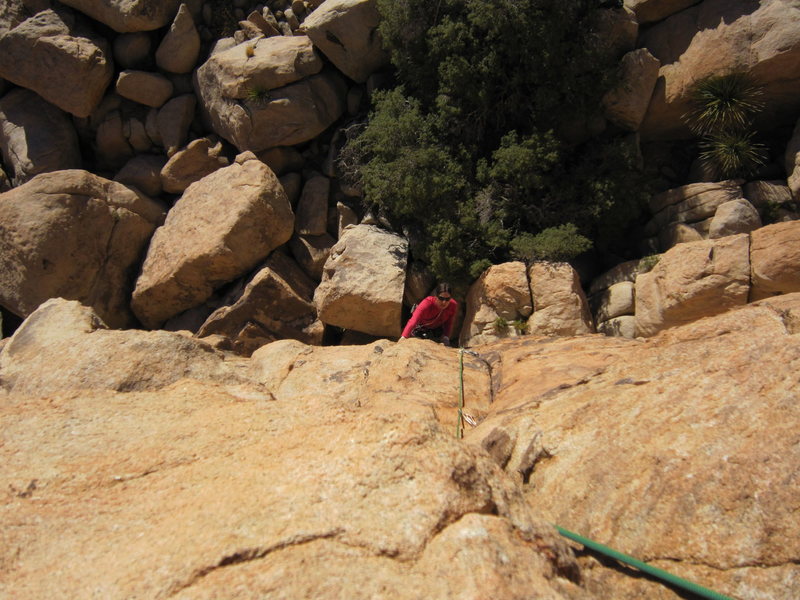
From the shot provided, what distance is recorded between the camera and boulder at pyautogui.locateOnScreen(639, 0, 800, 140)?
33.9 feet

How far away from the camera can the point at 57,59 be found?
1291 centimetres

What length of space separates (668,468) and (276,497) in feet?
7.96

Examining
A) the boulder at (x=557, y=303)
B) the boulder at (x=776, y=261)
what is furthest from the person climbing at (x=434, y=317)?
the boulder at (x=776, y=261)

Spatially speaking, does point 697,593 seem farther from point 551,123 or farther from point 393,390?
point 551,123

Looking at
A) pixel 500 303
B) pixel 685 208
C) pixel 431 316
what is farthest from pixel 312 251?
pixel 685 208

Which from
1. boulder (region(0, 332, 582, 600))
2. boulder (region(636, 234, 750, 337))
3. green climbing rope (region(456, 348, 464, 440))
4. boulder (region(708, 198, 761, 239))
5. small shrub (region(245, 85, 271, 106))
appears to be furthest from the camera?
small shrub (region(245, 85, 271, 106))

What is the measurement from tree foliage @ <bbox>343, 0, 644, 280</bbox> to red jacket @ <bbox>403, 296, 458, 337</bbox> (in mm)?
1745

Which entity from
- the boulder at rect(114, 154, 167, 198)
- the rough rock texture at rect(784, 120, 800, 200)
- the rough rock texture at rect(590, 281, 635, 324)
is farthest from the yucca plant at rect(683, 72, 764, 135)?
the boulder at rect(114, 154, 167, 198)

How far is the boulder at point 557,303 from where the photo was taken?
9453 mm

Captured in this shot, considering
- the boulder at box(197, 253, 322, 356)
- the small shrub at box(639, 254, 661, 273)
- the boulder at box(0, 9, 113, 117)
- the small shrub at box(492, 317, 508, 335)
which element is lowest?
the boulder at box(197, 253, 322, 356)

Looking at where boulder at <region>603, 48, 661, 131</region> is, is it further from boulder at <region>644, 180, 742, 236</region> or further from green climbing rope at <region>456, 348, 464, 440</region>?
green climbing rope at <region>456, 348, 464, 440</region>

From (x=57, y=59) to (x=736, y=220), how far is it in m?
15.2

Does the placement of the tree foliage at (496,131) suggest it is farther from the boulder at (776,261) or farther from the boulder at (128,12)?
the boulder at (128,12)

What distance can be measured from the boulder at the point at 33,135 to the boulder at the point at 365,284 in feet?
26.9
